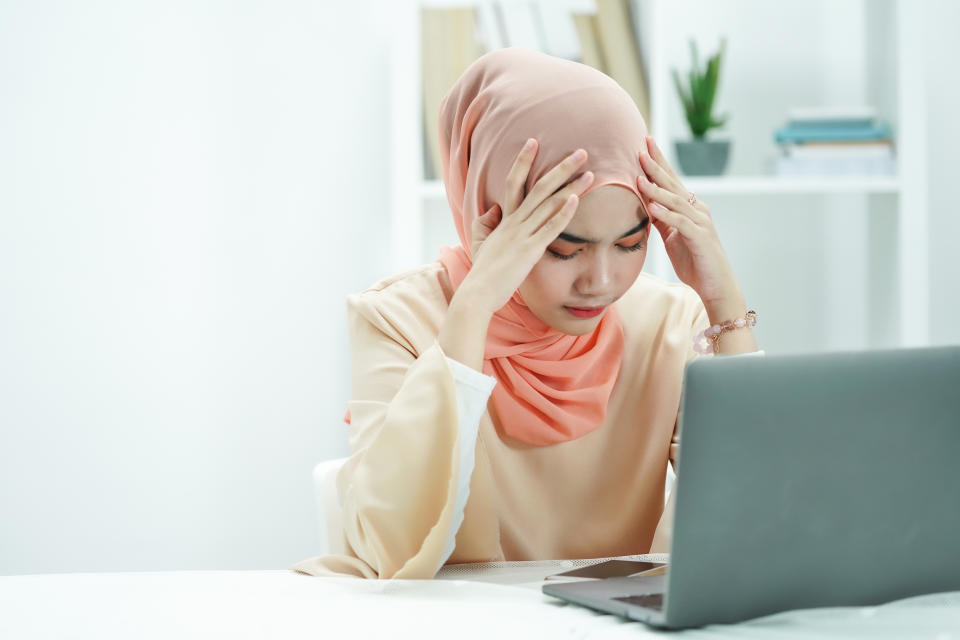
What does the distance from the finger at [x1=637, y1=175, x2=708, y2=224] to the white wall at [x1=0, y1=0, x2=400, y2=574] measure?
4.71 ft

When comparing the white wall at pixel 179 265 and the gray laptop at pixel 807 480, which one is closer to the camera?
the gray laptop at pixel 807 480

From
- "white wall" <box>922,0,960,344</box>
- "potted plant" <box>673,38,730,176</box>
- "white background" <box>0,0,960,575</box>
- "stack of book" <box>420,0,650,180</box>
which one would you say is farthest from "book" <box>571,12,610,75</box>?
"white wall" <box>922,0,960,344</box>

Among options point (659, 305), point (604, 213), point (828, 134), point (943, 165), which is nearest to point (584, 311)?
point (604, 213)

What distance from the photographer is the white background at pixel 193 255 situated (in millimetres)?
2648

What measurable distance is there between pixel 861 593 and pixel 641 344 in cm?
72

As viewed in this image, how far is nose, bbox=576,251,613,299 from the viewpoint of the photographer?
134cm

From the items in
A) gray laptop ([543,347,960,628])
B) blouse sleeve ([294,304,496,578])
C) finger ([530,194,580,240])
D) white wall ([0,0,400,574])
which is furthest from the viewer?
white wall ([0,0,400,574])

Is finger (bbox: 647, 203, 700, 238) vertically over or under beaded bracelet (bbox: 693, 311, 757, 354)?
over

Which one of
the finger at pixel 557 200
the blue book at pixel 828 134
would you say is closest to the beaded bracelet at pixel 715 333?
the finger at pixel 557 200

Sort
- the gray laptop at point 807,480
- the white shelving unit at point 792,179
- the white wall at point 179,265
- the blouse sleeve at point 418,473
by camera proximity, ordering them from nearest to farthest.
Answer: the gray laptop at point 807,480
the blouse sleeve at point 418,473
the white shelving unit at point 792,179
the white wall at point 179,265

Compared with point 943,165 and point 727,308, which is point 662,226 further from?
point 943,165

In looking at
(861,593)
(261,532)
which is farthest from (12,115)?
(861,593)

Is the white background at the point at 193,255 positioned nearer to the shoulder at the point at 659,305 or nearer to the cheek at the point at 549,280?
the shoulder at the point at 659,305

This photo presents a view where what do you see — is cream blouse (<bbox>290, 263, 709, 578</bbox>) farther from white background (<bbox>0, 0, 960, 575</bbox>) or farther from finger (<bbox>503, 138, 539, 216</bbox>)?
white background (<bbox>0, 0, 960, 575</bbox>)
